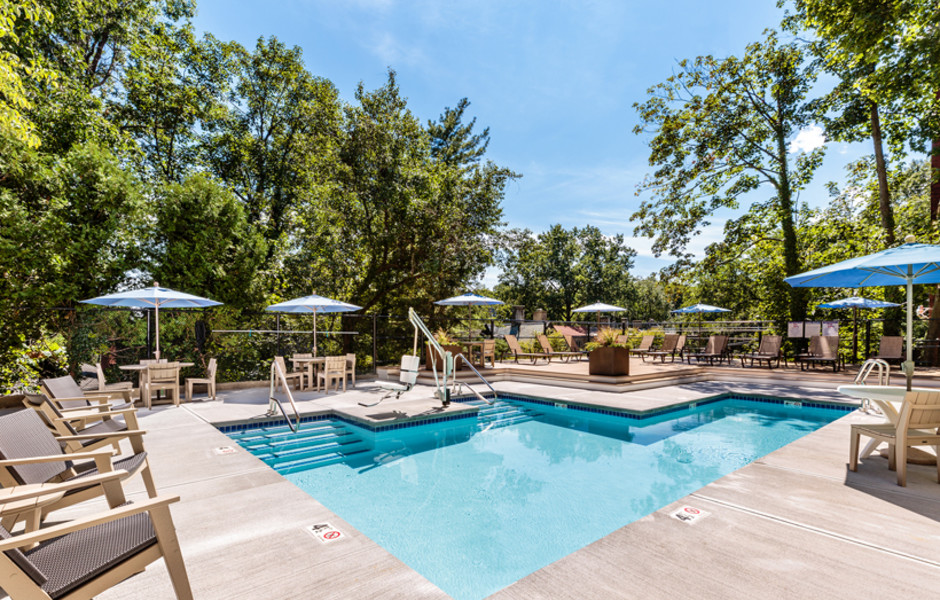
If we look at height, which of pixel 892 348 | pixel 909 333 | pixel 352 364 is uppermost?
pixel 909 333

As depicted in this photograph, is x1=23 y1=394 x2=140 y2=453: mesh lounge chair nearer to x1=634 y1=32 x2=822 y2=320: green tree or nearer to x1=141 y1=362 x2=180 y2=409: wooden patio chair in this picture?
x1=141 y1=362 x2=180 y2=409: wooden patio chair

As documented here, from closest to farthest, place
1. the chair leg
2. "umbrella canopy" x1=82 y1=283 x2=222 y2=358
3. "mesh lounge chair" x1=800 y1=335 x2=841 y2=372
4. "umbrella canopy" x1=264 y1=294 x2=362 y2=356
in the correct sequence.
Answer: the chair leg < "umbrella canopy" x1=82 y1=283 x2=222 y2=358 < "umbrella canopy" x1=264 y1=294 x2=362 y2=356 < "mesh lounge chair" x1=800 y1=335 x2=841 y2=372

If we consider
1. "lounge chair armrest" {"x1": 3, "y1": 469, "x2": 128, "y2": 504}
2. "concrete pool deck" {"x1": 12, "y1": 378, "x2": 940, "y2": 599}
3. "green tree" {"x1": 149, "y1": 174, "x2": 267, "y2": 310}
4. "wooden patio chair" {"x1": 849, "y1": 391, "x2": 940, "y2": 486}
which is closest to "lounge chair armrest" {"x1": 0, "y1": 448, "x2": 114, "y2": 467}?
"lounge chair armrest" {"x1": 3, "y1": 469, "x2": 128, "y2": 504}

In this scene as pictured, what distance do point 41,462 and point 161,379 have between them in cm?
582

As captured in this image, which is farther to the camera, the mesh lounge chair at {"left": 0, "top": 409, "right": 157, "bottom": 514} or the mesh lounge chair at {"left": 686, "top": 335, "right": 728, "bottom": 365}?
the mesh lounge chair at {"left": 686, "top": 335, "right": 728, "bottom": 365}

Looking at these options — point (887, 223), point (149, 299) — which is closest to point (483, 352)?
point (149, 299)

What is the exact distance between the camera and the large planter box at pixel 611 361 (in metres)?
9.20

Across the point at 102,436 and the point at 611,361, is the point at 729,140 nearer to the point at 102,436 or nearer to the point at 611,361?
the point at 611,361

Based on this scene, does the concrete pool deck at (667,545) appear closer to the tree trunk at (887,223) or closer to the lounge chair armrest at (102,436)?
the lounge chair armrest at (102,436)

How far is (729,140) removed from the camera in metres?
13.8

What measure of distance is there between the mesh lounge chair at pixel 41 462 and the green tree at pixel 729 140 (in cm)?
1560

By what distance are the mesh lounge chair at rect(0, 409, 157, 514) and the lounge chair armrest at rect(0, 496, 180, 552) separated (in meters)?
0.59

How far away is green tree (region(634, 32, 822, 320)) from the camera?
43.6 ft

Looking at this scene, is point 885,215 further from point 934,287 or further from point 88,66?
point 88,66
